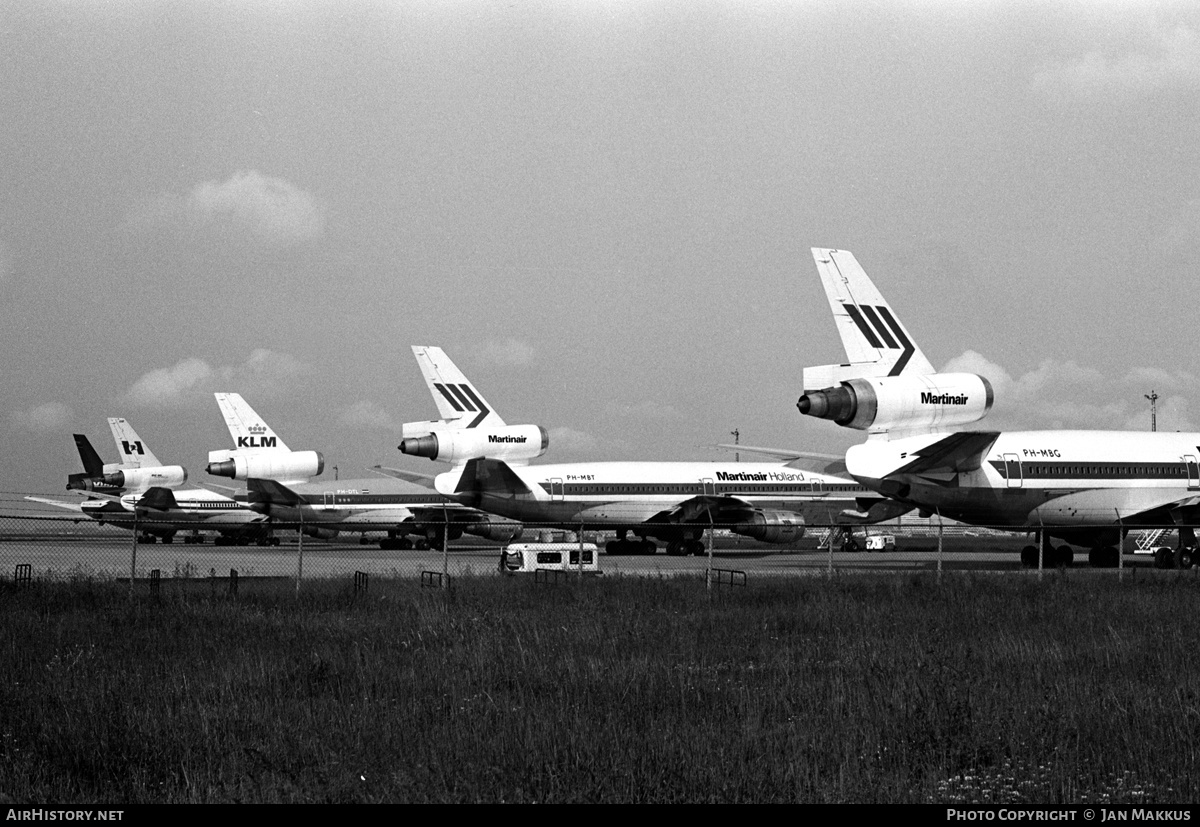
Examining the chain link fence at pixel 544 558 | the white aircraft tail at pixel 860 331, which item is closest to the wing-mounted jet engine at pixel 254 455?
the chain link fence at pixel 544 558

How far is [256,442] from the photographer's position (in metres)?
54.8

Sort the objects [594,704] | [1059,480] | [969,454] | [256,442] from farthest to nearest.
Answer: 1. [256,442]
2. [1059,480]
3. [969,454]
4. [594,704]

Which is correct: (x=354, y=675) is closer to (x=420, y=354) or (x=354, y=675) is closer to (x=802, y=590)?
(x=802, y=590)

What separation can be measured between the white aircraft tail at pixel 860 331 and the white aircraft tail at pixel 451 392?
17577mm

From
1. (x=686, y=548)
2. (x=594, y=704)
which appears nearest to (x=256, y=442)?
(x=686, y=548)

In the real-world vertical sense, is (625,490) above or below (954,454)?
below

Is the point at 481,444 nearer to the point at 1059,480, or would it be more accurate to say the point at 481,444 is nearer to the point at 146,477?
the point at 1059,480

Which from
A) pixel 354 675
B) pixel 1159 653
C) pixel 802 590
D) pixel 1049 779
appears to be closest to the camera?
pixel 1049 779

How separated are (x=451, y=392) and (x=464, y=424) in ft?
3.84

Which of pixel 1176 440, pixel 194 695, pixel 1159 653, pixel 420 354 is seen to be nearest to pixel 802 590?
pixel 1159 653

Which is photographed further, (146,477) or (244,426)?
(146,477)

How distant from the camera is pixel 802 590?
21.7 m

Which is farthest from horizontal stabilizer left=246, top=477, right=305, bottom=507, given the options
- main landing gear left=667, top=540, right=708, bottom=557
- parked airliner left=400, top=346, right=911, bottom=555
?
main landing gear left=667, top=540, right=708, bottom=557
